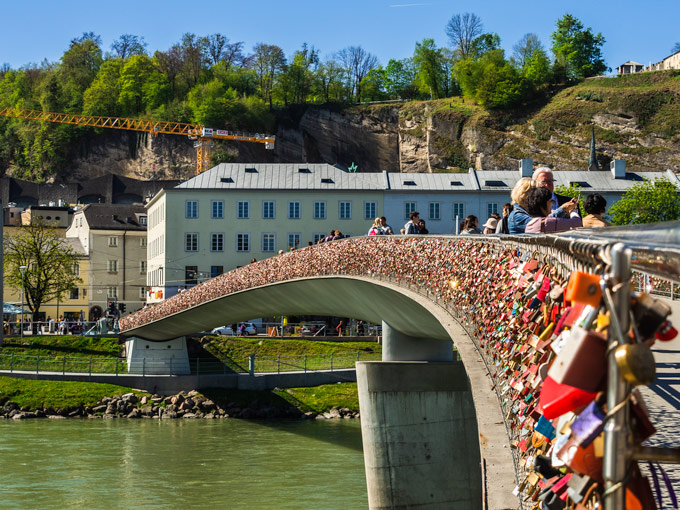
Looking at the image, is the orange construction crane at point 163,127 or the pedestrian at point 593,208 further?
the orange construction crane at point 163,127

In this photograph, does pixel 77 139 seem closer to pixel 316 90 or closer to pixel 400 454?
pixel 316 90

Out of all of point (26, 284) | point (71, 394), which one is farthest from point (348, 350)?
point (26, 284)

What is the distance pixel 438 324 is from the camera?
18.5 m

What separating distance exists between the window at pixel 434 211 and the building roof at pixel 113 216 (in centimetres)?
2568

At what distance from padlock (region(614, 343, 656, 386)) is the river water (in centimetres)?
2087

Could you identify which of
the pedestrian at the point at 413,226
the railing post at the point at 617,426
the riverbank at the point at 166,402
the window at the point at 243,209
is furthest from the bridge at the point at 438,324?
the window at the point at 243,209

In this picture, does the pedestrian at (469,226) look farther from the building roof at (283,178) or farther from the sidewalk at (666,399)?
the building roof at (283,178)

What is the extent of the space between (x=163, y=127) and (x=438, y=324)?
361ft

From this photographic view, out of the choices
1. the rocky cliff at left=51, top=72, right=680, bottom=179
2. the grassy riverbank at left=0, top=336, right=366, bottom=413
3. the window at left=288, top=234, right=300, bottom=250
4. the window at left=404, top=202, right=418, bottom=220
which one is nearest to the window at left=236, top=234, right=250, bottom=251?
the window at left=288, top=234, right=300, bottom=250

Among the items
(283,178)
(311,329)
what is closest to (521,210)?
(311,329)

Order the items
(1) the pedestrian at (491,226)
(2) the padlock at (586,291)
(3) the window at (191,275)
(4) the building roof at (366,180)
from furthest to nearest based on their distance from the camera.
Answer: (4) the building roof at (366,180) < (3) the window at (191,275) < (1) the pedestrian at (491,226) < (2) the padlock at (586,291)

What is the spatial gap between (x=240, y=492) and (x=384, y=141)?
100 metres

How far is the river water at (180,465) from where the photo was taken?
2369 centimetres

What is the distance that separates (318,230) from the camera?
66375 mm
